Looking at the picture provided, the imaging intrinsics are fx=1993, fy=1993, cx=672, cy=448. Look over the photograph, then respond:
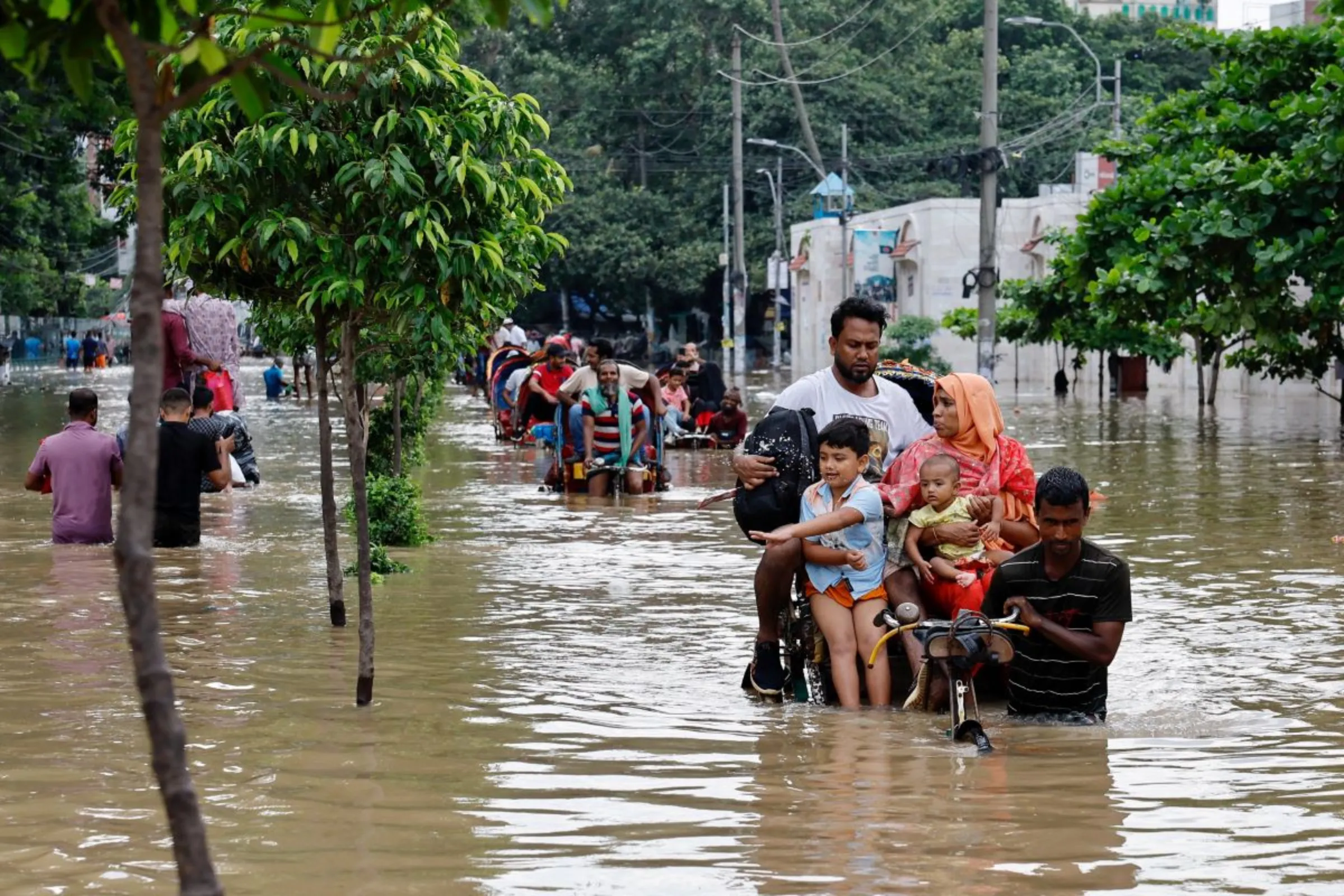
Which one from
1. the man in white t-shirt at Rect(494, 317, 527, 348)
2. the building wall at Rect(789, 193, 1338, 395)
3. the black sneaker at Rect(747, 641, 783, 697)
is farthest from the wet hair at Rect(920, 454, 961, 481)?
the building wall at Rect(789, 193, 1338, 395)

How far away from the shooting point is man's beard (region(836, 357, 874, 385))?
8.46 metres

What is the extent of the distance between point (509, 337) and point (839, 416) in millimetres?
27843

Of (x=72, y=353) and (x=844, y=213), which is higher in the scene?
(x=844, y=213)

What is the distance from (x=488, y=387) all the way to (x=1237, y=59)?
49.4 ft

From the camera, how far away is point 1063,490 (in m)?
7.53

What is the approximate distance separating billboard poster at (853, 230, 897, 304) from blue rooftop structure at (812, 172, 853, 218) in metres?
1.16

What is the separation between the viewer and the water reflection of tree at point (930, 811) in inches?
224

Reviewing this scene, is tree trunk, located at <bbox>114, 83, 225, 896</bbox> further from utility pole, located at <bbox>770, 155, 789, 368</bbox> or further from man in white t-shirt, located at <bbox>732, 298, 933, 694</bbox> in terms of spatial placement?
utility pole, located at <bbox>770, 155, 789, 368</bbox>

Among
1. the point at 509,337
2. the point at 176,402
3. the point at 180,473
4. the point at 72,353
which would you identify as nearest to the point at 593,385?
→ the point at 176,402

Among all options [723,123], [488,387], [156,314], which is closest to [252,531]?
[156,314]

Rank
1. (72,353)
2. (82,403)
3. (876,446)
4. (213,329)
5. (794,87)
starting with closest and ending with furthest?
(876,446) < (82,403) < (213,329) < (794,87) < (72,353)

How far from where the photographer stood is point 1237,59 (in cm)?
2639

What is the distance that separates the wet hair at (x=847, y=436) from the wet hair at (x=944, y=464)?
0.25 metres

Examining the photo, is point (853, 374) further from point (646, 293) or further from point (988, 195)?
point (646, 293)
